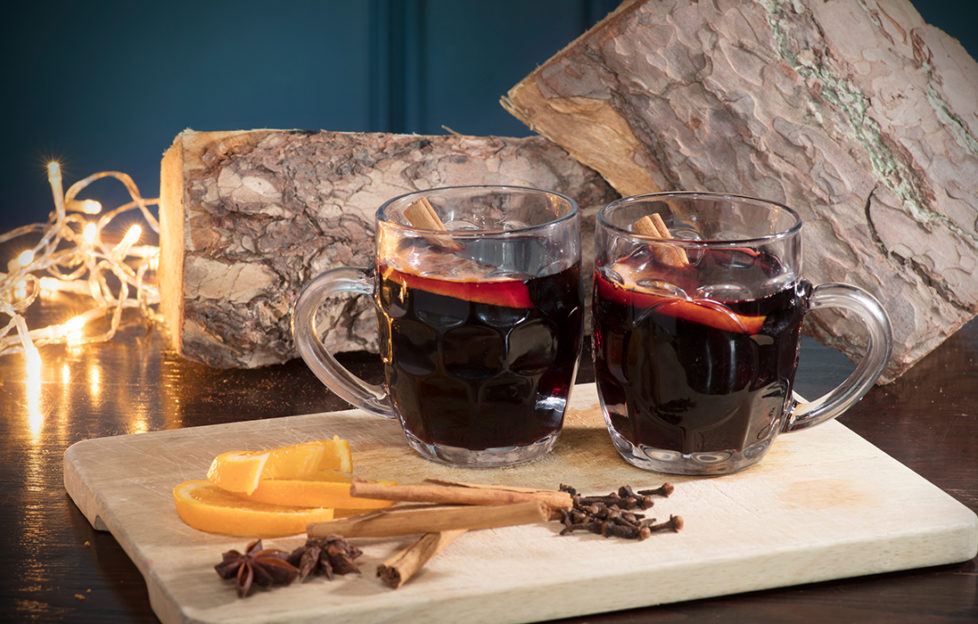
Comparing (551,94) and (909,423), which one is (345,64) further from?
(909,423)

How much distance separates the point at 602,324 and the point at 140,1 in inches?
95.6

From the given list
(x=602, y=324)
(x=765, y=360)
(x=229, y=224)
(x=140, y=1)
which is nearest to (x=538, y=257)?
(x=602, y=324)

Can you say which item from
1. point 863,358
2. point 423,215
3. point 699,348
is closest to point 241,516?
point 423,215

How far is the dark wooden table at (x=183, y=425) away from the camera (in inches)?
45.3

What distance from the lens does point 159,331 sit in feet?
6.86

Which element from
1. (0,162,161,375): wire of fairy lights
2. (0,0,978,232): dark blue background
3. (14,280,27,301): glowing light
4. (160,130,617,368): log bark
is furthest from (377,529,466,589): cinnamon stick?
(0,0,978,232): dark blue background

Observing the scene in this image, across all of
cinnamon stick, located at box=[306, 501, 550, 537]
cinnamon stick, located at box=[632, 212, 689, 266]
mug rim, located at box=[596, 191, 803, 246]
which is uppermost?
mug rim, located at box=[596, 191, 803, 246]

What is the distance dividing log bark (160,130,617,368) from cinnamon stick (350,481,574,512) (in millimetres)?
685

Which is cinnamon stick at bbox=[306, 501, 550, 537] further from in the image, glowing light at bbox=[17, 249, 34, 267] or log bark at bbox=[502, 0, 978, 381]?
glowing light at bbox=[17, 249, 34, 267]

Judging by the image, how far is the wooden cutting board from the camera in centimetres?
109

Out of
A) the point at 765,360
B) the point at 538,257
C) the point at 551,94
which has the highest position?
the point at 551,94

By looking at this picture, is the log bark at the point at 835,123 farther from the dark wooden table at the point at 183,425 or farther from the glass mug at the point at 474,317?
the glass mug at the point at 474,317

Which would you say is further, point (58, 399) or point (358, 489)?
point (58, 399)

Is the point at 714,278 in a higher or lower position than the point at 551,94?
Result: lower
